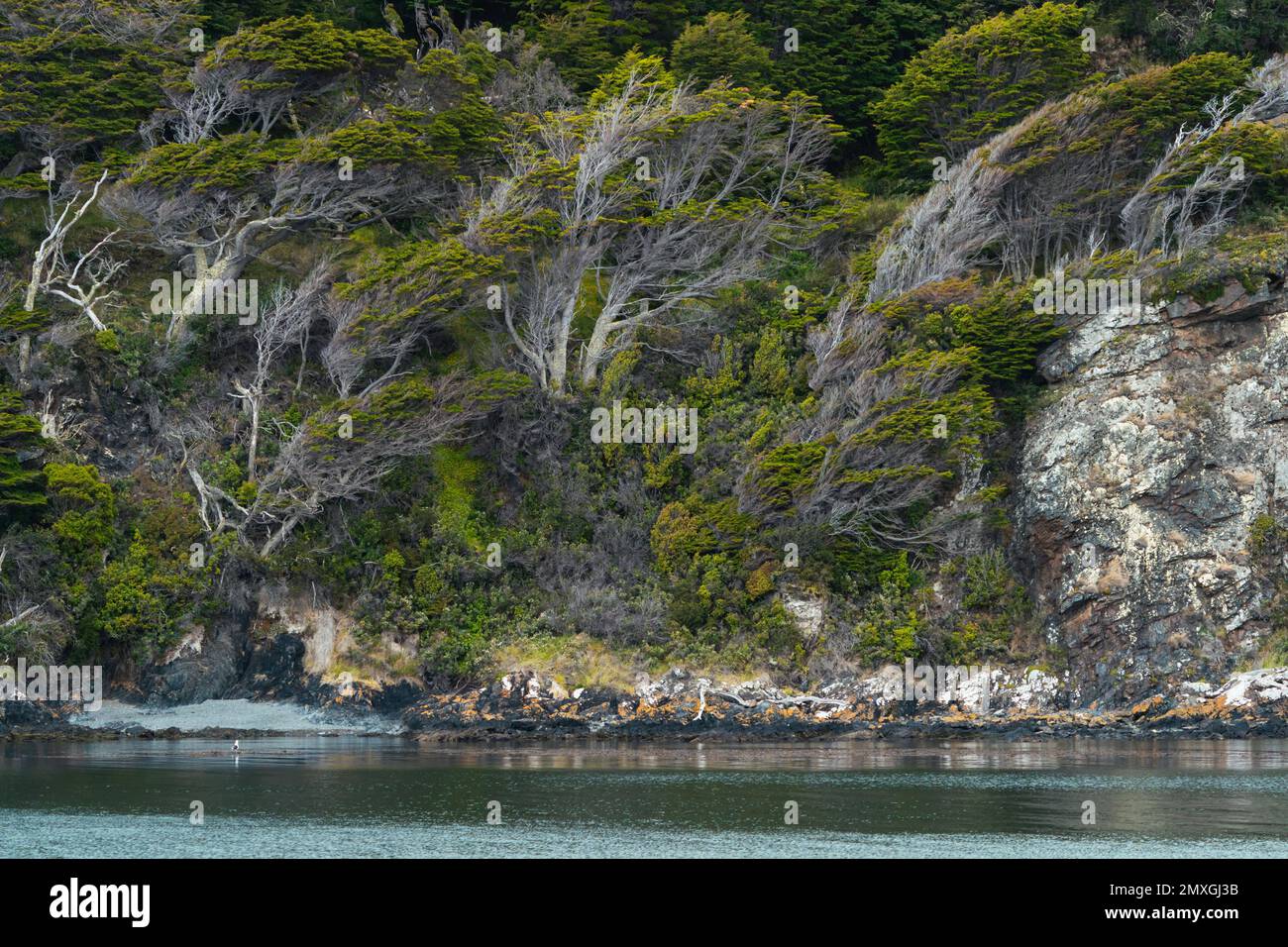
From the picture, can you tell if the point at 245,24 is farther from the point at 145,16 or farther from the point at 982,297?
the point at 982,297

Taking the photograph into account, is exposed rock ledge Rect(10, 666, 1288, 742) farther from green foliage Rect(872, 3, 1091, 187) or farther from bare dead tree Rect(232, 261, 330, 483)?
green foliage Rect(872, 3, 1091, 187)

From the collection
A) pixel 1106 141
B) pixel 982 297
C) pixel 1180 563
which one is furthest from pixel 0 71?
pixel 1180 563

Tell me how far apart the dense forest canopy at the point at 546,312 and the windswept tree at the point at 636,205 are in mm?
127

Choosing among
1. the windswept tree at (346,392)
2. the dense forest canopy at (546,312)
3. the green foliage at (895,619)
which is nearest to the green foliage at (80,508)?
the dense forest canopy at (546,312)

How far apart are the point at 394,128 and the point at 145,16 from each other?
7708 millimetres

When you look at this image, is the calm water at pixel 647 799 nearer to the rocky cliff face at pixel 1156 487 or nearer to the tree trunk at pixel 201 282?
the rocky cliff face at pixel 1156 487

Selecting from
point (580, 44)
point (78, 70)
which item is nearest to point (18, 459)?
point (78, 70)

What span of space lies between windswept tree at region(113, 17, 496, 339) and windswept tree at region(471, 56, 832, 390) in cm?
220

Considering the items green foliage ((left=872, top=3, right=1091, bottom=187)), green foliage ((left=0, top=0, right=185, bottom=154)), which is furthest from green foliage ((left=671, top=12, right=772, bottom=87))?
green foliage ((left=0, top=0, right=185, bottom=154))

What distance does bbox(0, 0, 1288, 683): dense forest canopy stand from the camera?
42.3 metres

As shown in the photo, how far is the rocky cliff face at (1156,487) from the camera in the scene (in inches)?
1617

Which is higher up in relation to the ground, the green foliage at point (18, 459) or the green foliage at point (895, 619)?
the green foliage at point (18, 459)

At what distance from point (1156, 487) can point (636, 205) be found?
50.1 feet

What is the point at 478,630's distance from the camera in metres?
42.5
